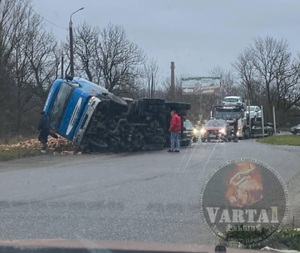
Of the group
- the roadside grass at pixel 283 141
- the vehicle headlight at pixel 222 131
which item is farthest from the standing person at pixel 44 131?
the vehicle headlight at pixel 222 131

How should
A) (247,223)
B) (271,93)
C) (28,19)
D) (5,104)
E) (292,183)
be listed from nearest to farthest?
1. (247,223)
2. (292,183)
3. (5,104)
4. (28,19)
5. (271,93)

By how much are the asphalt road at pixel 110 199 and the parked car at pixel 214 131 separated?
60.8 ft

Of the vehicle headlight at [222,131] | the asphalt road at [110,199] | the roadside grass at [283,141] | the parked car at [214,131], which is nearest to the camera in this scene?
the asphalt road at [110,199]

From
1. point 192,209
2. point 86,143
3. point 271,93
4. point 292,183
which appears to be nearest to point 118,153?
point 86,143

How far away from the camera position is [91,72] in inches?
2341

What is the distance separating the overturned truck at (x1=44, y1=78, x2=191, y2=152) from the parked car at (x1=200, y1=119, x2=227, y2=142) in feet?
42.3

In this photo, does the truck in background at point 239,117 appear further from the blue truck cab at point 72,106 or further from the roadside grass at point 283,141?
the blue truck cab at point 72,106

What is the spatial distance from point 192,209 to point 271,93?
2686 inches

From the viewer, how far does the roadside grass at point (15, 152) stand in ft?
74.8

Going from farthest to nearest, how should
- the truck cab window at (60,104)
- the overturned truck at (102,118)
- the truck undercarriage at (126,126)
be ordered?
the truck cab window at (60,104)
the truck undercarriage at (126,126)
the overturned truck at (102,118)

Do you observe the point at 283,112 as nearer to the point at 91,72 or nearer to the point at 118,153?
the point at 91,72

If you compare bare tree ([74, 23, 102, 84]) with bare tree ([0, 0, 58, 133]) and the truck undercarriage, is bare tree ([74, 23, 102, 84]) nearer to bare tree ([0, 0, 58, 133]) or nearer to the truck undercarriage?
bare tree ([0, 0, 58, 133])

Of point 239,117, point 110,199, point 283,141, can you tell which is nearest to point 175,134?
point 283,141

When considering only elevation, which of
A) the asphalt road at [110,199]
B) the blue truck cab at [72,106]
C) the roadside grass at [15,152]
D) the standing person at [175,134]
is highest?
the blue truck cab at [72,106]
